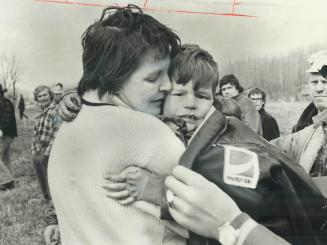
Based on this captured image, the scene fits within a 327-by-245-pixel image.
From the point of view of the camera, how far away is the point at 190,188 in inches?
54.1

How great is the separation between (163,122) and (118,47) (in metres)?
0.27

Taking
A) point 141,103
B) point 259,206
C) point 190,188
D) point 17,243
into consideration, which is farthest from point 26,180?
point 259,206

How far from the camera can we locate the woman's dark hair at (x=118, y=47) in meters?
1.50

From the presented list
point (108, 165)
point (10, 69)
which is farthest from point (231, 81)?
point (10, 69)

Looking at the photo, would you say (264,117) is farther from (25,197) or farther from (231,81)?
(25,197)

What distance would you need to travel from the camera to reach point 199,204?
4.41 feet

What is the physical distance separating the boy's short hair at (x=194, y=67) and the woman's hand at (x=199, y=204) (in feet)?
1.09

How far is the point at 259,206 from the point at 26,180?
2.66 ft

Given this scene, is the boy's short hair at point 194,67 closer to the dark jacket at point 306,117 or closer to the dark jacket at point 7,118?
the dark jacket at point 306,117

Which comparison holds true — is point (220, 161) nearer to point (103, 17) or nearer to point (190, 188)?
point (190, 188)

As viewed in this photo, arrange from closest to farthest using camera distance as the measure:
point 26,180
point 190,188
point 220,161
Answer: point 190,188 → point 220,161 → point 26,180

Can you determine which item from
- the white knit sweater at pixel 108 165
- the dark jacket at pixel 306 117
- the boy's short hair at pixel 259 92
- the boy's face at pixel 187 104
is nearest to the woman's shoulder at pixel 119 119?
the white knit sweater at pixel 108 165

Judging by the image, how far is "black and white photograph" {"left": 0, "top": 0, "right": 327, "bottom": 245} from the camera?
1455 mm

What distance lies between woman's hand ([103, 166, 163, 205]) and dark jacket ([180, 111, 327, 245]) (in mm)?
108
